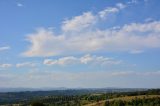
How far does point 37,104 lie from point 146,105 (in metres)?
67.0

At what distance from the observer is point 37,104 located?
18900cm

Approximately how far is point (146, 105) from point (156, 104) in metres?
6.44

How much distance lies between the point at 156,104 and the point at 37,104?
7335 centimetres

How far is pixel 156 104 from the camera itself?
198m

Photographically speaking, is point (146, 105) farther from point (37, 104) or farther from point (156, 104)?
point (37, 104)

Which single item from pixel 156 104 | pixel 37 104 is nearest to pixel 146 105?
pixel 156 104

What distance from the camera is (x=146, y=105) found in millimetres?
197750
